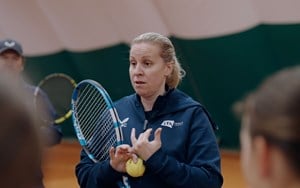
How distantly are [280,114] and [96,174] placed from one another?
1.88m

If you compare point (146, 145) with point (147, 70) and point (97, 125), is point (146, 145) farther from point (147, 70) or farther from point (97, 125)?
point (97, 125)

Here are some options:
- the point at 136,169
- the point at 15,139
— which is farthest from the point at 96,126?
the point at 15,139

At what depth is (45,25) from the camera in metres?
10.1

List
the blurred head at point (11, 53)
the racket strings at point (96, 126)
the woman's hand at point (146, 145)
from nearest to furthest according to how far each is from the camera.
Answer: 1. the woman's hand at point (146, 145)
2. the racket strings at point (96, 126)
3. the blurred head at point (11, 53)

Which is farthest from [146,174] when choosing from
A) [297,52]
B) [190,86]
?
[190,86]

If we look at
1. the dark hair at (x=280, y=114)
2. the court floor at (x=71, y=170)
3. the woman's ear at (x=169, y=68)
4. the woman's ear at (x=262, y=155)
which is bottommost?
the court floor at (x=71, y=170)

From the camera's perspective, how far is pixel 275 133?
4.49ft

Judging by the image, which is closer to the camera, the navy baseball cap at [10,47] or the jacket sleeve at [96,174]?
the jacket sleeve at [96,174]

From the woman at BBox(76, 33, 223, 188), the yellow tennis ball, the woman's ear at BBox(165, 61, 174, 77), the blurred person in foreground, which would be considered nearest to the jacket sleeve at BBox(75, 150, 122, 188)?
the woman at BBox(76, 33, 223, 188)

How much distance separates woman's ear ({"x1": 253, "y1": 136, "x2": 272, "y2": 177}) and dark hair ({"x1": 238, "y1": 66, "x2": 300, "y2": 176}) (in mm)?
13

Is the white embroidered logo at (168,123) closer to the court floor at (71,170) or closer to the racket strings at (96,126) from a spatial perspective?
the racket strings at (96,126)

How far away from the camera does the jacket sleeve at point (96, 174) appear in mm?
3068

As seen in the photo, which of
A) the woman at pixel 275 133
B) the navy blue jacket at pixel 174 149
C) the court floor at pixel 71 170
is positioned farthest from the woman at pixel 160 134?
the court floor at pixel 71 170

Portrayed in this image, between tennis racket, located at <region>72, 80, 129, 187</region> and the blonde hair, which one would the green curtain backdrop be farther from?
the blonde hair
